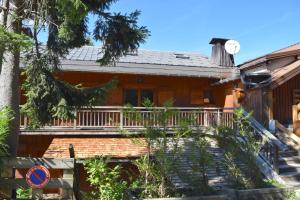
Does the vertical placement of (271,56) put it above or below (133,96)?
above

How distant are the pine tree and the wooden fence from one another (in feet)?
3.77

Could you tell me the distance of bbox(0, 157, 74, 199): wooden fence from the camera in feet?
25.7

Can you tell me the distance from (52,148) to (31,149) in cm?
281

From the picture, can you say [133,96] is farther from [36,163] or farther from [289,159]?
[36,163]

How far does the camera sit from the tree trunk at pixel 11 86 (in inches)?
356

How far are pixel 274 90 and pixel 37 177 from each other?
12.0 m

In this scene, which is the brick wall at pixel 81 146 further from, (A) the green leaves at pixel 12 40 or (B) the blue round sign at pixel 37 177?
(A) the green leaves at pixel 12 40

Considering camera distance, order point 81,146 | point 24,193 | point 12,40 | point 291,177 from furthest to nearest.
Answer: point 81,146 < point 291,177 < point 24,193 < point 12,40

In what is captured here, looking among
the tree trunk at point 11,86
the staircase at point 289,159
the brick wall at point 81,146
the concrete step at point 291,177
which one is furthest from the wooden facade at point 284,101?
the tree trunk at point 11,86

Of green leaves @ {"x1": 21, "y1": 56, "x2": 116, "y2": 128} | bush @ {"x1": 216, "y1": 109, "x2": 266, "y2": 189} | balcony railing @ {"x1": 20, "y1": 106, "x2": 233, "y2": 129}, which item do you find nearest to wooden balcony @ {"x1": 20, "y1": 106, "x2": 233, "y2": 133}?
balcony railing @ {"x1": 20, "y1": 106, "x2": 233, "y2": 129}

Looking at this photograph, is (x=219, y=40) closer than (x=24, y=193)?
No

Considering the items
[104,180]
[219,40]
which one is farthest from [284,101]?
[104,180]

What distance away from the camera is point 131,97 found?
19.2 m

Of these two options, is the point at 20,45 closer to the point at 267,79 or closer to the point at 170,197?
the point at 170,197
